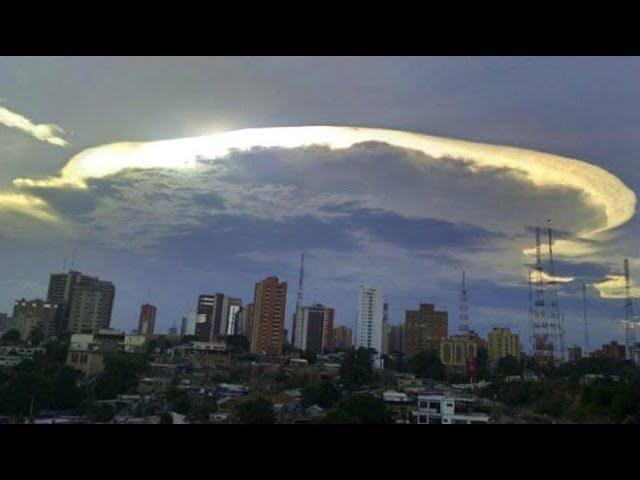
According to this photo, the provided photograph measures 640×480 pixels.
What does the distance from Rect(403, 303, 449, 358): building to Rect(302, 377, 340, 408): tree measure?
2.62ft

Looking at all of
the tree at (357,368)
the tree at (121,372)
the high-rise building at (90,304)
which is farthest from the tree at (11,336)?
the tree at (357,368)

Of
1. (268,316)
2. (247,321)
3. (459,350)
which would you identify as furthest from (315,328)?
(459,350)

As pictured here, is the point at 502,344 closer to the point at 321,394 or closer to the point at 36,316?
the point at 321,394

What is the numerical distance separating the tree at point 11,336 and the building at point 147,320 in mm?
751

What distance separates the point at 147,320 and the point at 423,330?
83.4 inches

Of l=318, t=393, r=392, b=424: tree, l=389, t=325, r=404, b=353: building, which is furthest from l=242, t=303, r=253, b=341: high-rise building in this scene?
l=318, t=393, r=392, b=424: tree

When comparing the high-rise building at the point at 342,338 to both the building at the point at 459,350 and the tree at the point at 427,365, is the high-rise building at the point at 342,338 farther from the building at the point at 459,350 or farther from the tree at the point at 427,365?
the building at the point at 459,350

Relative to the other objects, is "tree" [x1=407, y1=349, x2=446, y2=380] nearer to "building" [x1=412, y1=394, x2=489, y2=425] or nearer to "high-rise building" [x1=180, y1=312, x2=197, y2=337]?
"building" [x1=412, y1=394, x2=489, y2=425]

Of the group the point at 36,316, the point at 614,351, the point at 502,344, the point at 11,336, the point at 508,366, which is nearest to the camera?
the point at 11,336

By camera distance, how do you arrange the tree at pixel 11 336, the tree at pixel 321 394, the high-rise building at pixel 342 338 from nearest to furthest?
the tree at pixel 321 394 → the tree at pixel 11 336 → the high-rise building at pixel 342 338

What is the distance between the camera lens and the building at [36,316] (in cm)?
311

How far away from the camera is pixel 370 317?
3.83 metres
